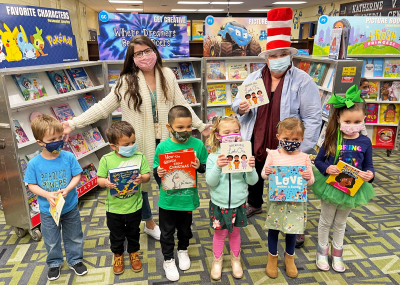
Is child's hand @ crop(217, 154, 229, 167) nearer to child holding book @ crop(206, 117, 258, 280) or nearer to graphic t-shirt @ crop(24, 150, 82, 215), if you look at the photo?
child holding book @ crop(206, 117, 258, 280)

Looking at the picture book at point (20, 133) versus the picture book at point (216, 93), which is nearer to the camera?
the picture book at point (20, 133)

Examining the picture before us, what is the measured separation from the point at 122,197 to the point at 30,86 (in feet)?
5.91

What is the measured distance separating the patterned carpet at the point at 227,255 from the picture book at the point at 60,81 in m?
1.50

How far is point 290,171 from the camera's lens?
7.11 feet

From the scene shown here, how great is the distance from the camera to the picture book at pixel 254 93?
2.51m

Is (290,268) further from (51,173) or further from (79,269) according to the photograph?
(51,173)

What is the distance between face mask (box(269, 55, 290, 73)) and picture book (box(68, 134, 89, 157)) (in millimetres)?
2678

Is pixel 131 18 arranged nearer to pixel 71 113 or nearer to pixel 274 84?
pixel 71 113

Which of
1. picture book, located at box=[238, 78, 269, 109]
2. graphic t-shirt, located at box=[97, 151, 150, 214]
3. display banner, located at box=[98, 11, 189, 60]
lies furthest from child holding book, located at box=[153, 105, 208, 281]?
display banner, located at box=[98, 11, 189, 60]

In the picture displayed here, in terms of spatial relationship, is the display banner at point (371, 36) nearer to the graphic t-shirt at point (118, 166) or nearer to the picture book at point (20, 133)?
the graphic t-shirt at point (118, 166)

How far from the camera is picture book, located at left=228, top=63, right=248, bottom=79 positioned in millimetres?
5281

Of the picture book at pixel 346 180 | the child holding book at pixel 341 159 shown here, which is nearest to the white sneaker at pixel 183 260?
the child holding book at pixel 341 159

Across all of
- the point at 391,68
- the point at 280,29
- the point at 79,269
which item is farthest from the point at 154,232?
the point at 391,68

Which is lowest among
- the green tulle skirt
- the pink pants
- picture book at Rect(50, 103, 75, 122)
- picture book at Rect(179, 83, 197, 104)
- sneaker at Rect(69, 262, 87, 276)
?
sneaker at Rect(69, 262, 87, 276)
